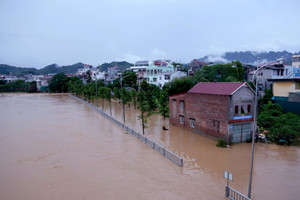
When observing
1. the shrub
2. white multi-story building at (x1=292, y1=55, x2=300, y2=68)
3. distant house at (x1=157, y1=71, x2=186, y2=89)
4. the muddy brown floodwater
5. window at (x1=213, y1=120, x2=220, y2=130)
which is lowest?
the muddy brown floodwater

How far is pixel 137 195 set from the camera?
12.6 meters

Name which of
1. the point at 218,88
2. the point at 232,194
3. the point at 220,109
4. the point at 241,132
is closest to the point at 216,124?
the point at 220,109

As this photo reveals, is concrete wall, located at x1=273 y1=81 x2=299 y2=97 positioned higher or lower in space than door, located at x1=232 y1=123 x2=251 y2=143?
higher

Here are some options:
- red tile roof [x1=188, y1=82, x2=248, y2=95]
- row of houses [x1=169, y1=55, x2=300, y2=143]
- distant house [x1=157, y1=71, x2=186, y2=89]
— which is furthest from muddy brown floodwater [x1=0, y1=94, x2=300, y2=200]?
distant house [x1=157, y1=71, x2=186, y2=89]

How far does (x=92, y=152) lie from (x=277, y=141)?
19561 millimetres

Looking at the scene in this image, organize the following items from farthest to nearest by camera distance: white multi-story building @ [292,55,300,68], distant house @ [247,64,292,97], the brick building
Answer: white multi-story building @ [292,55,300,68]
distant house @ [247,64,292,97]
the brick building

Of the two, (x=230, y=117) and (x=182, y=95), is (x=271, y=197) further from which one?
(x=182, y=95)

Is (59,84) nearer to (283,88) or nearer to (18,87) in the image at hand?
(18,87)

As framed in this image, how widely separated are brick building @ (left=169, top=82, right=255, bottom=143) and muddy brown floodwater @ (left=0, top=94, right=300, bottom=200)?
4.57ft

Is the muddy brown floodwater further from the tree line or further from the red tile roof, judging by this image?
the tree line

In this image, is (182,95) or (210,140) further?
(182,95)

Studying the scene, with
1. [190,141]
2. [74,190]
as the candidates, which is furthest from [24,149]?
[190,141]

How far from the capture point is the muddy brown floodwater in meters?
13.0

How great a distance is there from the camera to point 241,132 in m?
22.4
